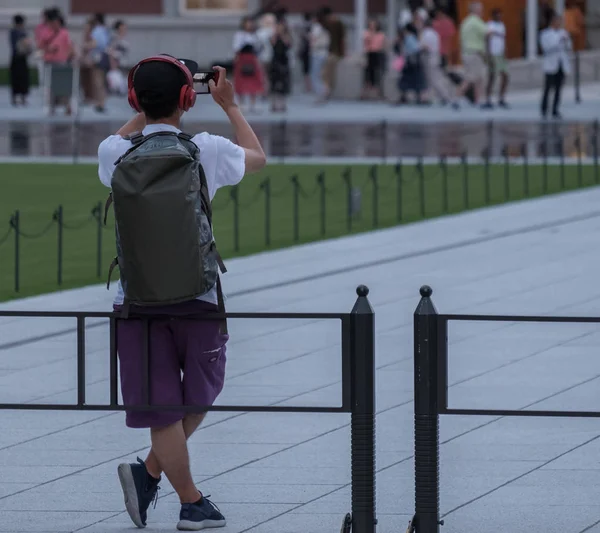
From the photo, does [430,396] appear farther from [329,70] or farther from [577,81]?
[329,70]

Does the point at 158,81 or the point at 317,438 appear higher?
the point at 158,81

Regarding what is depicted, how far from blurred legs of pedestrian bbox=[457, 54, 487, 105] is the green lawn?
13021 mm

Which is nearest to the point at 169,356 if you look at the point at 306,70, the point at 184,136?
the point at 184,136

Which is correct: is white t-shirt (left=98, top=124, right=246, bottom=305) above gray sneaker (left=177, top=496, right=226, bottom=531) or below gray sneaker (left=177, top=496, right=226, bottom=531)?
above

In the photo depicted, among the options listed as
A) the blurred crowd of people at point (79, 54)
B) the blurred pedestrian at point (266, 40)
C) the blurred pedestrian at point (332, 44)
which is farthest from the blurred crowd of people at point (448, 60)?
the blurred crowd of people at point (79, 54)

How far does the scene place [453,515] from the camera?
676 centimetres

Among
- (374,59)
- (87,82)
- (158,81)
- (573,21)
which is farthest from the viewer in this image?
(573,21)

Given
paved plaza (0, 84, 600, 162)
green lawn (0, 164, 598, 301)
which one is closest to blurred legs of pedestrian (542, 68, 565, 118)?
paved plaza (0, 84, 600, 162)

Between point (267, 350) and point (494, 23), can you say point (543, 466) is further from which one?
point (494, 23)

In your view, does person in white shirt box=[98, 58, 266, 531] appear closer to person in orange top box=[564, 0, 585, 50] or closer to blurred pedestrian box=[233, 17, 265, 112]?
blurred pedestrian box=[233, 17, 265, 112]

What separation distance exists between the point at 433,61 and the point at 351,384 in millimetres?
30287

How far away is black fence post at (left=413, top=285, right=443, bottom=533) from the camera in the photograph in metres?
5.86

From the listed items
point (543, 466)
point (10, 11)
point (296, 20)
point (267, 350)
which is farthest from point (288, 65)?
point (543, 466)

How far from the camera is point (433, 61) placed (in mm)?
35812
